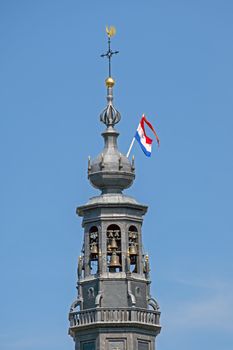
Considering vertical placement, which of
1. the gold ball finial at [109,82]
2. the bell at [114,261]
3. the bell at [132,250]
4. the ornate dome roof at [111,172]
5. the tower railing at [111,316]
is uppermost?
the gold ball finial at [109,82]

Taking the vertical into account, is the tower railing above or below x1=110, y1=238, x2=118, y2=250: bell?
below

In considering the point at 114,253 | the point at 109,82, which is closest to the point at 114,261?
the point at 114,253

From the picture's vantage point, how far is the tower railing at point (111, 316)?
131 m

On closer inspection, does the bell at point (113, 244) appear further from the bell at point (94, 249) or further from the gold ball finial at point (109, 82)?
the gold ball finial at point (109, 82)

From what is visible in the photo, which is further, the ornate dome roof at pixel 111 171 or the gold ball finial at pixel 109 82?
the gold ball finial at pixel 109 82

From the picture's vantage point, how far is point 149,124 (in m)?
137

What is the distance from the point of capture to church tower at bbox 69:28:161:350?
131250 millimetres

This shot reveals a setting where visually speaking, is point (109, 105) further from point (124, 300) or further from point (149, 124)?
point (124, 300)

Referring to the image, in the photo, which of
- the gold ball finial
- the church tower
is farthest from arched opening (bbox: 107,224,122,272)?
the gold ball finial

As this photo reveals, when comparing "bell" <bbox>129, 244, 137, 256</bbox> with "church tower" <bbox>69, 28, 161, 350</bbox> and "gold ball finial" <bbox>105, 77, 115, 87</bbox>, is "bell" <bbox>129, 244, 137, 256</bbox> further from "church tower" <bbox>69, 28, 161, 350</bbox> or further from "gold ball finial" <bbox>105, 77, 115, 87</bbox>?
"gold ball finial" <bbox>105, 77, 115, 87</bbox>

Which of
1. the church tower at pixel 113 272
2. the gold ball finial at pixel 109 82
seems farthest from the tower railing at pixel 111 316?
the gold ball finial at pixel 109 82

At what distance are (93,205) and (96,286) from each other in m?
5.46

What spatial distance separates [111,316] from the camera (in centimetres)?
13150

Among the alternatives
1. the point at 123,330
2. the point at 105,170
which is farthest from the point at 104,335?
the point at 105,170
